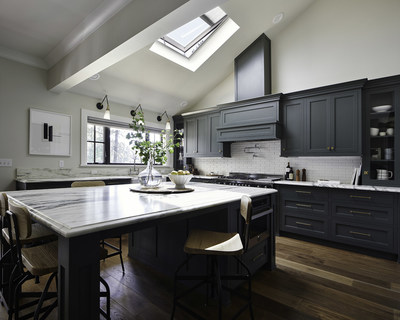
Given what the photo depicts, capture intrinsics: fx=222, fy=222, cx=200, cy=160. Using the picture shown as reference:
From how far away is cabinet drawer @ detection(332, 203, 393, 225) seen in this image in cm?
279

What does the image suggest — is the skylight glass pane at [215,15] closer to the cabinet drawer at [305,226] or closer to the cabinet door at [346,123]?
the cabinet door at [346,123]

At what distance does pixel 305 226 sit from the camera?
3.38 metres

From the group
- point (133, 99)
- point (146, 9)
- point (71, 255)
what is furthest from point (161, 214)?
point (133, 99)

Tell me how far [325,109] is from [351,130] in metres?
0.48

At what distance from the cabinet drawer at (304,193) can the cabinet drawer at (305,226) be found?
0.30m

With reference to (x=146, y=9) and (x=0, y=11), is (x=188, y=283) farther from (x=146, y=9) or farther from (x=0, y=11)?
(x=0, y=11)

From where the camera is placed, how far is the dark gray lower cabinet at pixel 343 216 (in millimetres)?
2785

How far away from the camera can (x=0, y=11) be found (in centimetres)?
256

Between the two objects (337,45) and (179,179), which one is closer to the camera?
(179,179)

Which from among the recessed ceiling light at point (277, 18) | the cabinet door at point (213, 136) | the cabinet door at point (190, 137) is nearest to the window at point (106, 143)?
the cabinet door at point (190, 137)

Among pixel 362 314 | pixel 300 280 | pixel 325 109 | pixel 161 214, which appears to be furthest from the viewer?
pixel 325 109

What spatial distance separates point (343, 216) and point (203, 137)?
3116mm

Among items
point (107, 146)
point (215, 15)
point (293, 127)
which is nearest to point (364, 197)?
point (293, 127)

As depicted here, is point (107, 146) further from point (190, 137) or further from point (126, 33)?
point (126, 33)
